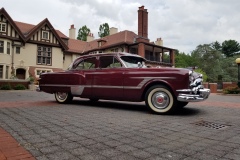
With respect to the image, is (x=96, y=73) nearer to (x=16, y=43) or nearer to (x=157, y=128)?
(x=157, y=128)

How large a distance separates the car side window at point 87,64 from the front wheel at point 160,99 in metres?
2.36

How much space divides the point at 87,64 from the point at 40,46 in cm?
2511

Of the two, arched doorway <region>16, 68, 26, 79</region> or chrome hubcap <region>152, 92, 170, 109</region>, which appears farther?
arched doorway <region>16, 68, 26, 79</region>

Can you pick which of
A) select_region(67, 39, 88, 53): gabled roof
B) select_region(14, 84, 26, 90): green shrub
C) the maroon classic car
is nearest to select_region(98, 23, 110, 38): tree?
select_region(67, 39, 88, 53): gabled roof

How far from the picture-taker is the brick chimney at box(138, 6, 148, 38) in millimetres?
35094

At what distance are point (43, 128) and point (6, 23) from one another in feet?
89.1

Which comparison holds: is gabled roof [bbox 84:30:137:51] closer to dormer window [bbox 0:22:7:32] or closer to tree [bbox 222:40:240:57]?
dormer window [bbox 0:22:7:32]

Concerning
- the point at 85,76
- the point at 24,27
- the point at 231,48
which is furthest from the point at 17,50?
the point at 231,48

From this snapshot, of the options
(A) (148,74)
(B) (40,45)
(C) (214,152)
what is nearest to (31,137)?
(C) (214,152)

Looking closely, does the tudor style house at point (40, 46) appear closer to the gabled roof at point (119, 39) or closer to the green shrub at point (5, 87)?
the gabled roof at point (119, 39)

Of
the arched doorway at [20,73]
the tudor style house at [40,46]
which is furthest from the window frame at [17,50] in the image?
the arched doorway at [20,73]

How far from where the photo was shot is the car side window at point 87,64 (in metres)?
7.28

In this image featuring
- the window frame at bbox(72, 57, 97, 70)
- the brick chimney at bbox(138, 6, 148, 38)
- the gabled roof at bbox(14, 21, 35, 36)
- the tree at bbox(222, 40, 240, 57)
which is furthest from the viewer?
the tree at bbox(222, 40, 240, 57)

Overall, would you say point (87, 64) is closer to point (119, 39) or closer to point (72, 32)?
point (119, 39)
